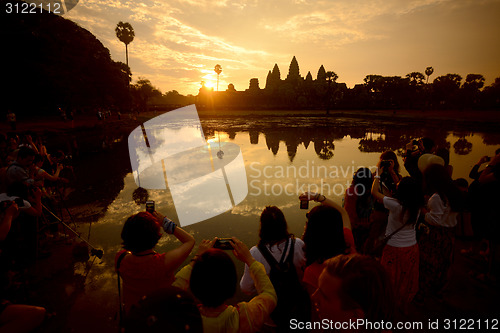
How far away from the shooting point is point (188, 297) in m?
1.14

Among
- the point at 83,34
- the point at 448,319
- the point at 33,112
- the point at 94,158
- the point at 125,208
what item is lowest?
the point at 448,319

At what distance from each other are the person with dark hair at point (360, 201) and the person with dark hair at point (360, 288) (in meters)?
2.54

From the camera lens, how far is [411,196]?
251 cm

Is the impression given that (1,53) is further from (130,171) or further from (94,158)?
(130,171)

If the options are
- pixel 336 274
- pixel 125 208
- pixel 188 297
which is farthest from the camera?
pixel 125 208

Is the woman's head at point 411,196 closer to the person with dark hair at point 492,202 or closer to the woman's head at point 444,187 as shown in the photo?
the woman's head at point 444,187

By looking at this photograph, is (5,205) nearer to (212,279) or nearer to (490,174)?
(212,279)

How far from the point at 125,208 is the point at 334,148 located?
1324 centimetres

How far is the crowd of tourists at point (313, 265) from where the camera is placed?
4.16ft

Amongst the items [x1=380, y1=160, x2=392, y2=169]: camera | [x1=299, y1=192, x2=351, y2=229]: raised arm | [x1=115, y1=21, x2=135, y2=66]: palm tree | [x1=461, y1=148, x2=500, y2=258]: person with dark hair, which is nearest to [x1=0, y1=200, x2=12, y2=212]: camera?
[x1=299, y1=192, x2=351, y2=229]: raised arm

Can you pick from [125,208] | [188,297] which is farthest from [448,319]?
[125,208]

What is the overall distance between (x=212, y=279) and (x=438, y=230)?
3474mm

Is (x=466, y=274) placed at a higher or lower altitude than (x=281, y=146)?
lower

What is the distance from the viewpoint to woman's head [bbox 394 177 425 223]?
249cm
